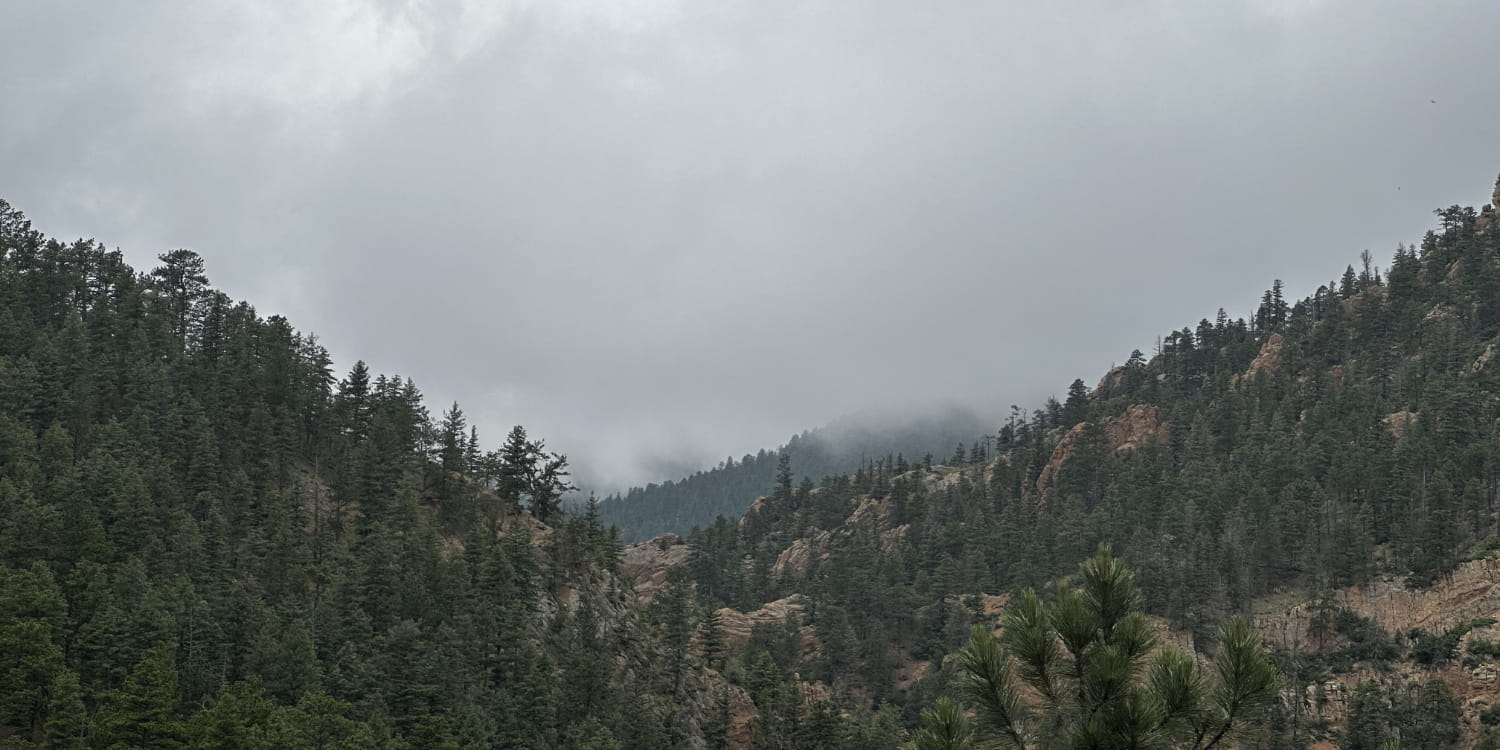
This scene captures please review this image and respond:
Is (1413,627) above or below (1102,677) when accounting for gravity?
below

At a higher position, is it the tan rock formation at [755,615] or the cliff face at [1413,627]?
the tan rock formation at [755,615]

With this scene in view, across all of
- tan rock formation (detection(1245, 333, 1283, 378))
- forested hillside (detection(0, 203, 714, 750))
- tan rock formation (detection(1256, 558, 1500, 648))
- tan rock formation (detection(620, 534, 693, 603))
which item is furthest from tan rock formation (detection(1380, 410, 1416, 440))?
tan rock formation (detection(620, 534, 693, 603))

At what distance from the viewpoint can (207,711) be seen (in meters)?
57.0

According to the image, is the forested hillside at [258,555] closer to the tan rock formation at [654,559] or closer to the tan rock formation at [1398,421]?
the tan rock formation at [654,559]

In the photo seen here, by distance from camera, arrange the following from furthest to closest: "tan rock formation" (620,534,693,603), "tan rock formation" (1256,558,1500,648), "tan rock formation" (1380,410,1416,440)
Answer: "tan rock formation" (620,534,693,603) → "tan rock formation" (1380,410,1416,440) → "tan rock formation" (1256,558,1500,648)

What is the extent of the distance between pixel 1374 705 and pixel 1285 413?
62356 mm

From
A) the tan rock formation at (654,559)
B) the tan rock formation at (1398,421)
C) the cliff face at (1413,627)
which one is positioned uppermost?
the tan rock formation at (1398,421)

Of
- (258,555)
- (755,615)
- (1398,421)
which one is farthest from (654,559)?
(1398,421)

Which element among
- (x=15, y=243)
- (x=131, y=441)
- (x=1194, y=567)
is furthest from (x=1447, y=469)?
(x=15, y=243)

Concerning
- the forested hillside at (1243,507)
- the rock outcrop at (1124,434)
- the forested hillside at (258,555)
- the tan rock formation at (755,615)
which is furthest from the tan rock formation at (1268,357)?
the forested hillside at (258,555)

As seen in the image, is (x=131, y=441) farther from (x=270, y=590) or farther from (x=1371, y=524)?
(x=1371, y=524)

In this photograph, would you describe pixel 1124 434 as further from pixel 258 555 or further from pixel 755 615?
pixel 258 555

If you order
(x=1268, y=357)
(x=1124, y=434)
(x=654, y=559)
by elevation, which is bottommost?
(x=654, y=559)

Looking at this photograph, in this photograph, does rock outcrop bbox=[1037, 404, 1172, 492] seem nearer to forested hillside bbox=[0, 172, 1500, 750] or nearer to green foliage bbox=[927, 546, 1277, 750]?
forested hillside bbox=[0, 172, 1500, 750]
